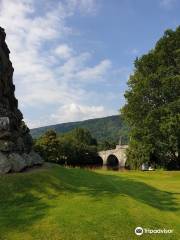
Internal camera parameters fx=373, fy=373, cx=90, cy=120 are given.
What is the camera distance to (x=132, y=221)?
52.6 feet

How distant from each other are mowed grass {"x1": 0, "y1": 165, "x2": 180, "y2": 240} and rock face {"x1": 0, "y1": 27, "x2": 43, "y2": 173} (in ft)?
3.85

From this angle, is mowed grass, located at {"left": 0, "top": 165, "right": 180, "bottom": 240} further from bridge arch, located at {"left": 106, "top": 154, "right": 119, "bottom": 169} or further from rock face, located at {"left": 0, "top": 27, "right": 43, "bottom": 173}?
bridge arch, located at {"left": 106, "top": 154, "right": 119, "bottom": 169}

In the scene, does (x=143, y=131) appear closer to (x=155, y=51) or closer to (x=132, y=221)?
(x=155, y=51)

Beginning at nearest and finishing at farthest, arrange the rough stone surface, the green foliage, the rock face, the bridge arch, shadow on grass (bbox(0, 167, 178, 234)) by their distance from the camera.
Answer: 1. shadow on grass (bbox(0, 167, 178, 234))
2. the rough stone surface
3. the rock face
4. the green foliage
5. the bridge arch

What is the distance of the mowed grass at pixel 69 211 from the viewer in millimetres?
14648

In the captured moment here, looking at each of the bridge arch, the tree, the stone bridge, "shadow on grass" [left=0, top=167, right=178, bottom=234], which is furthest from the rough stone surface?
the bridge arch

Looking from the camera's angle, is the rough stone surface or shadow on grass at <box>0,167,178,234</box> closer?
shadow on grass at <box>0,167,178,234</box>

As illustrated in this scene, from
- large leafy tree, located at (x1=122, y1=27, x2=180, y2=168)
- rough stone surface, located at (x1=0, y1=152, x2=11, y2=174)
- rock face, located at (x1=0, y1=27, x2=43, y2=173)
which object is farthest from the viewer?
large leafy tree, located at (x1=122, y1=27, x2=180, y2=168)

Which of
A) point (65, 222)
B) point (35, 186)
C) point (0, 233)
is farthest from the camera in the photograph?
point (35, 186)

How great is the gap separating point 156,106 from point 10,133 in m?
33.3

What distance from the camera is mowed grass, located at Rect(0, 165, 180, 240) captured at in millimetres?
14648

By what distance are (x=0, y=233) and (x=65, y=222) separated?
2639 millimetres

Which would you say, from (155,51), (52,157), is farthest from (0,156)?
(52,157)
